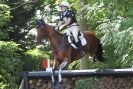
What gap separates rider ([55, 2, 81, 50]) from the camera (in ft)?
30.3

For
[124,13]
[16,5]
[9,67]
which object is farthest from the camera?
[16,5]

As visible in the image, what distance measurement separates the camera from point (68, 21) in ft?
30.3

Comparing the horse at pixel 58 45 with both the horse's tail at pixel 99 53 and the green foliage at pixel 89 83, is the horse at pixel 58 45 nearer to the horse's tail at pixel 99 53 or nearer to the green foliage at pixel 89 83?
the green foliage at pixel 89 83

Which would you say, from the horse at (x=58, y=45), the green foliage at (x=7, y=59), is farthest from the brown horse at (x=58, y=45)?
the green foliage at (x=7, y=59)

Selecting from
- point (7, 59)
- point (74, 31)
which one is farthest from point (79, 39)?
point (7, 59)

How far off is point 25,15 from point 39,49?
1629 mm

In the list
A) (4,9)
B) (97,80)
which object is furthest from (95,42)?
(4,9)

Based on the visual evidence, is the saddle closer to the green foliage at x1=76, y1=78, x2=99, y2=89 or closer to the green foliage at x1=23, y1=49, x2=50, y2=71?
the green foliage at x1=76, y1=78, x2=99, y2=89

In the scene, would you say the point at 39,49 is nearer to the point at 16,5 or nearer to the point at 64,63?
the point at 16,5

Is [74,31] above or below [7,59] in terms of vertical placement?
above

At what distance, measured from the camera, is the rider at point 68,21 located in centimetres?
925

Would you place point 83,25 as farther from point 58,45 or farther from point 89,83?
point 58,45

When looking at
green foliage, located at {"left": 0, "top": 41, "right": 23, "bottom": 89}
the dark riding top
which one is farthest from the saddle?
green foliage, located at {"left": 0, "top": 41, "right": 23, "bottom": 89}

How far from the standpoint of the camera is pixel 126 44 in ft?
35.2
